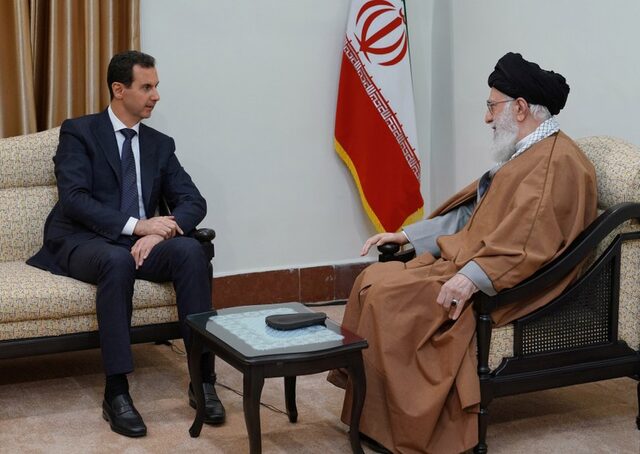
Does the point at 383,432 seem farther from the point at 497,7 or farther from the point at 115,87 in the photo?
the point at 497,7

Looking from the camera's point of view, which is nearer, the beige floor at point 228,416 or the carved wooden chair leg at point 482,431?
the carved wooden chair leg at point 482,431

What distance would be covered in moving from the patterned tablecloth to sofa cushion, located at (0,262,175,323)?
0.51m

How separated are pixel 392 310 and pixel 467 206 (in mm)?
653

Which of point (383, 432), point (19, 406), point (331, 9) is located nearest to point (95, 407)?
point (19, 406)

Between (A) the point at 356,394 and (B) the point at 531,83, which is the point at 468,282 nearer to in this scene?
(A) the point at 356,394

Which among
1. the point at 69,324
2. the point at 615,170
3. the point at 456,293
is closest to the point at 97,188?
the point at 69,324

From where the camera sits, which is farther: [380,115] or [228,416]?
[380,115]

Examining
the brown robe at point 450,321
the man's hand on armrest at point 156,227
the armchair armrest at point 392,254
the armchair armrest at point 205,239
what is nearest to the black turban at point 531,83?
the brown robe at point 450,321

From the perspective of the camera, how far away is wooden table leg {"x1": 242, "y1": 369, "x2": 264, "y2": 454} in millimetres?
2666

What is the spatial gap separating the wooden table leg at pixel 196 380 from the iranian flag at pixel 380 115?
1.95 metres

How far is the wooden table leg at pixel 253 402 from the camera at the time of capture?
105 inches

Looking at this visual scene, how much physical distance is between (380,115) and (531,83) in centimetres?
171

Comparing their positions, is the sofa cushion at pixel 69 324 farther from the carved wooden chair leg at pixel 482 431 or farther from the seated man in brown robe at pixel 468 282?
the carved wooden chair leg at pixel 482 431

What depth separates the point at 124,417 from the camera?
3197mm
